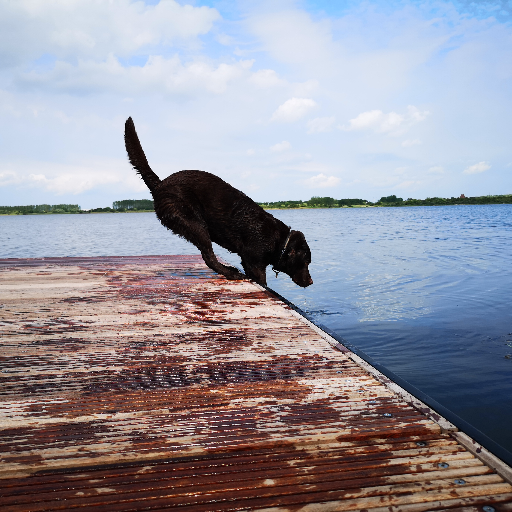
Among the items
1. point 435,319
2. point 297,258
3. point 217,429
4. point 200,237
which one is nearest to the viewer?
point 217,429

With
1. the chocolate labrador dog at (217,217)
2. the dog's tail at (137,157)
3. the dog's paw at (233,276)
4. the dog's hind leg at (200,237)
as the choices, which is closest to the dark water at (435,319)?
the chocolate labrador dog at (217,217)

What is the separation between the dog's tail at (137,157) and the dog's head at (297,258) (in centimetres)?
178

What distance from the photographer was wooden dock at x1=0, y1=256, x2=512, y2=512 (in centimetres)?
128

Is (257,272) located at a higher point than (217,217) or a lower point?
lower

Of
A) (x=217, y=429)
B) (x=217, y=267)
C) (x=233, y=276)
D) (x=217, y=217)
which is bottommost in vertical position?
(x=217, y=429)

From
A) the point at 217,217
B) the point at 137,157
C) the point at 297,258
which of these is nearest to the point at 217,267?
the point at 217,217

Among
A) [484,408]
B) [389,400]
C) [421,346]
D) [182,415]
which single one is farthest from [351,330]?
[182,415]

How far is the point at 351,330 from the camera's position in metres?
5.82

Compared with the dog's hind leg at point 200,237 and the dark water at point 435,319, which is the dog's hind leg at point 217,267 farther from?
the dark water at point 435,319

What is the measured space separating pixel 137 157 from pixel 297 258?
2.26 meters

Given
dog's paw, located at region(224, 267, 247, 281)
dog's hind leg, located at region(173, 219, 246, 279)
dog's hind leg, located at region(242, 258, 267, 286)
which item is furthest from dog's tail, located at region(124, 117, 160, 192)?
dog's hind leg, located at region(242, 258, 267, 286)

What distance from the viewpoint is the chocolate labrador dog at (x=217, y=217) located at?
5055 millimetres

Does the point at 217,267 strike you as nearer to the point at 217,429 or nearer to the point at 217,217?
the point at 217,217

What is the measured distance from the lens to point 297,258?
5219 mm
